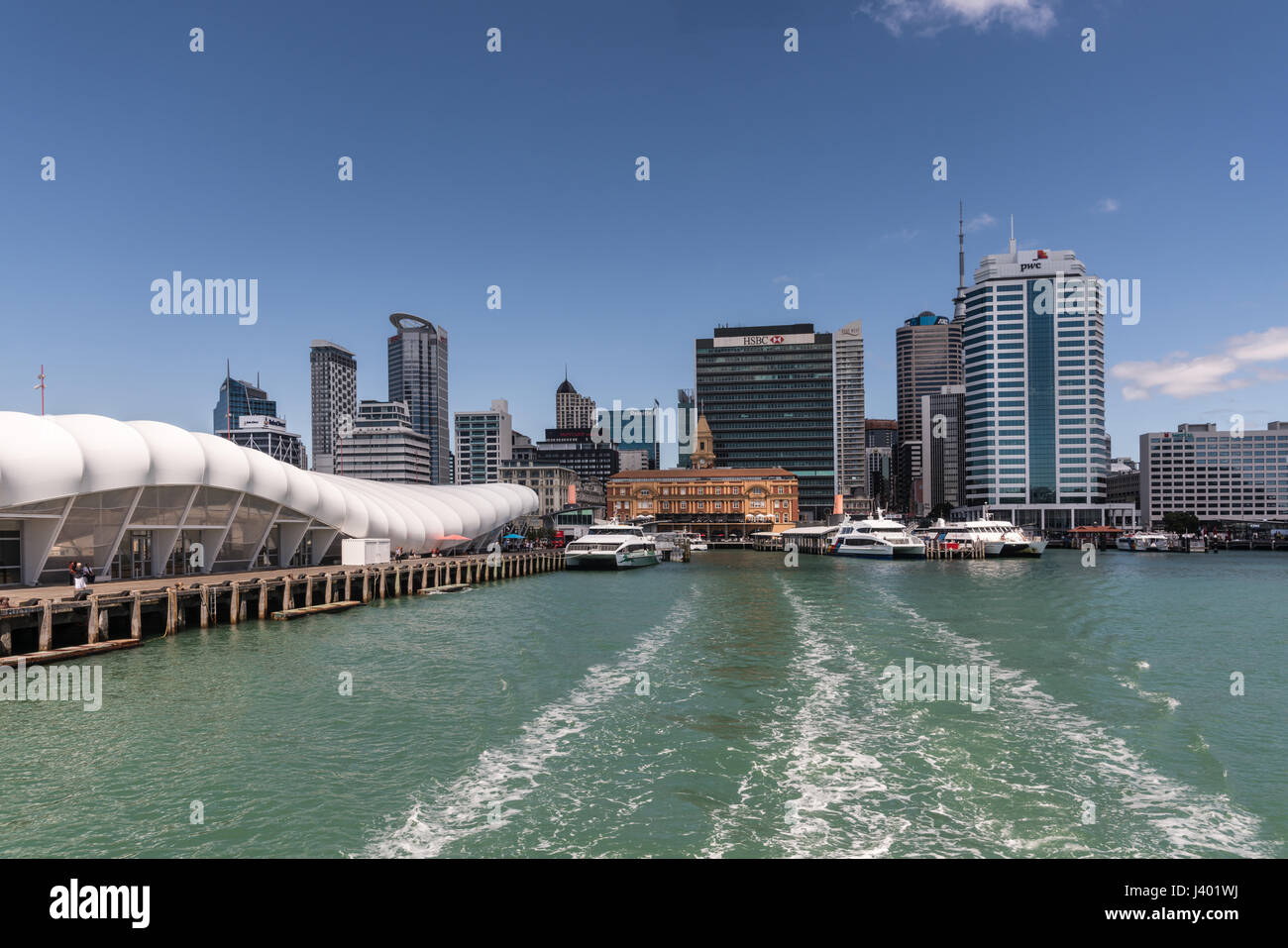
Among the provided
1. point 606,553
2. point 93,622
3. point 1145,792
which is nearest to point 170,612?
point 93,622

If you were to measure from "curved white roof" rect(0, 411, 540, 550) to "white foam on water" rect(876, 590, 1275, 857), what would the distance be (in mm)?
43791

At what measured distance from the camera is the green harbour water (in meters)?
13.9

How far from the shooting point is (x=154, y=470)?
42438mm

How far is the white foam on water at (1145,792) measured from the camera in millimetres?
13633

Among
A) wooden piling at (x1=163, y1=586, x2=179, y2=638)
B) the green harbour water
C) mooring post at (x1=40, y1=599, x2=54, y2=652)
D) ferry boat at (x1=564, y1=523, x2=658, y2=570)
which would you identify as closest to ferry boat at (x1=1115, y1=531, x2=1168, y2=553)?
ferry boat at (x1=564, y1=523, x2=658, y2=570)

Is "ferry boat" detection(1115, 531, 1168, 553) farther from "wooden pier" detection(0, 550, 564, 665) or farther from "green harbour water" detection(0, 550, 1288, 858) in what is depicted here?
"wooden pier" detection(0, 550, 564, 665)

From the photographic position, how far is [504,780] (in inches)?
656

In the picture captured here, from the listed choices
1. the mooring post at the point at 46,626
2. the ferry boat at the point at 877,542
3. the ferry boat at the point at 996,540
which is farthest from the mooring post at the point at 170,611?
the ferry boat at the point at 996,540

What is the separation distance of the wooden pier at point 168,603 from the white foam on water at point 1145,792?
112 ft

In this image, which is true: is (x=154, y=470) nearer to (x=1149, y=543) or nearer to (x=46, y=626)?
(x=46, y=626)

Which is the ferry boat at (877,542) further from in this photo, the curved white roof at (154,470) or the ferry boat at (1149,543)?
the curved white roof at (154,470)
